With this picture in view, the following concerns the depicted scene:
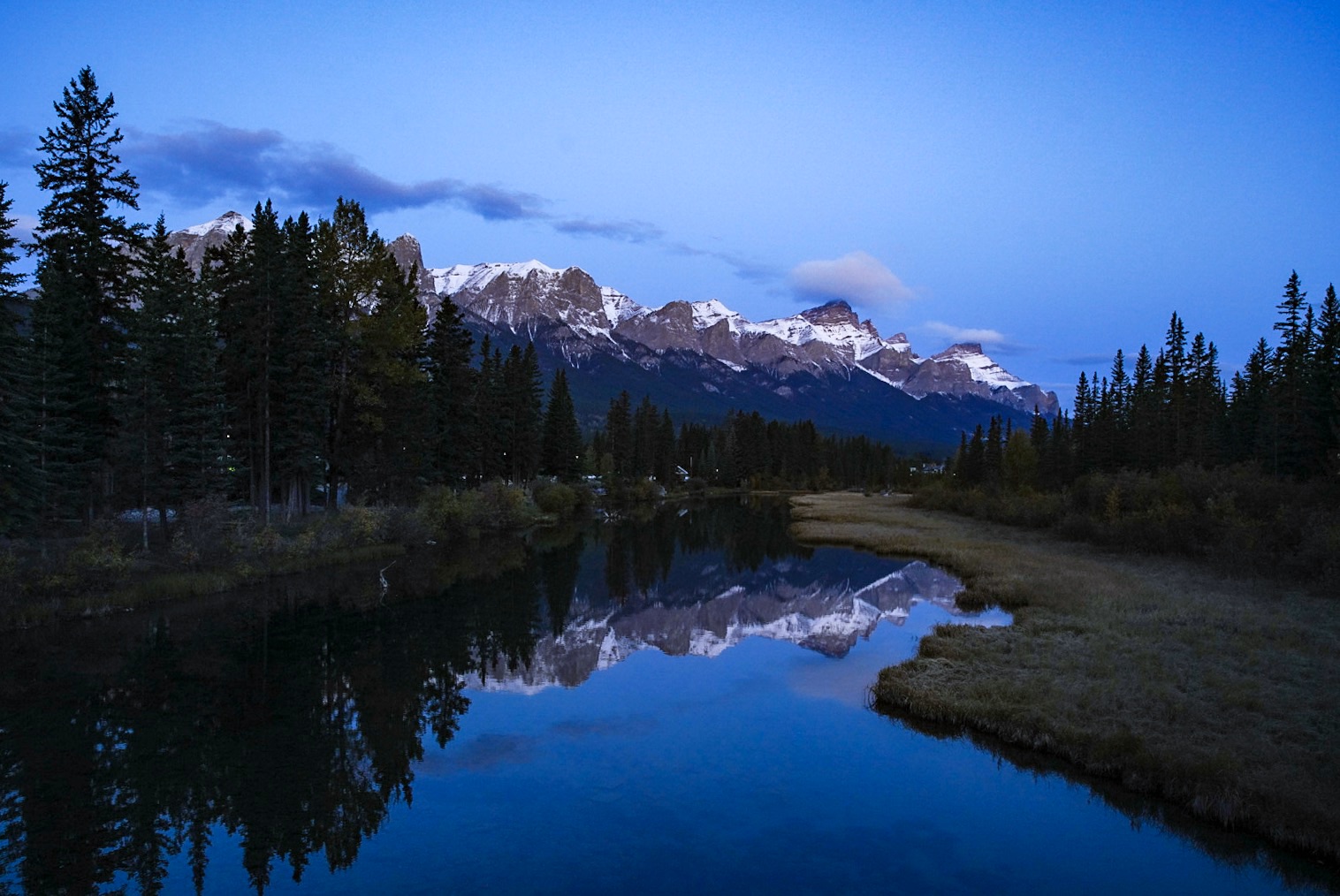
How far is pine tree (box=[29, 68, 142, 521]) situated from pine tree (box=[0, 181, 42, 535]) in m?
4.11

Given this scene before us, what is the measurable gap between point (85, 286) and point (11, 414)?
1151cm

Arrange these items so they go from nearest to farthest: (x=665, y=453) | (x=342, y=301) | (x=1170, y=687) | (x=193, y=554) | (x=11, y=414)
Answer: (x=1170, y=687)
(x=11, y=414)
(x=193, y=554)
(x=342, y=301)
(x=665, y=453)

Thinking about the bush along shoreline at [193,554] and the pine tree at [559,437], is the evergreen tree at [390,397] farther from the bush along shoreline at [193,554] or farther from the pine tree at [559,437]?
the pine tree at [559,437]

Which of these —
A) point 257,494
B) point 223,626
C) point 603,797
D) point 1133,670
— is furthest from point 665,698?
point 257,494

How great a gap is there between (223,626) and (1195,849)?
2691 centimetres

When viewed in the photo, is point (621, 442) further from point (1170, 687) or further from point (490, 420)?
point (1170, 687)

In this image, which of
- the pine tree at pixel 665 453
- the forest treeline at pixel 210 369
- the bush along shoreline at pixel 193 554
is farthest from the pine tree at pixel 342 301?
the pine tree at pixel 665 453

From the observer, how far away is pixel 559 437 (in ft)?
307

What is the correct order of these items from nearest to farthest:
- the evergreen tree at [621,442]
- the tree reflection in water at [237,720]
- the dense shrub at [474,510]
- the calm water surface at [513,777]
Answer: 1. the calm water surface at [513,777]
2. the tree reflection in water at [237,720]
3. the dense shrub at [474,510]
4. the evergreen tree at [621,442]

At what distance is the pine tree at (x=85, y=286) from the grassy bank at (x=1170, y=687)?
110 feet

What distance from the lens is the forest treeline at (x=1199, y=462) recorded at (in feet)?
123

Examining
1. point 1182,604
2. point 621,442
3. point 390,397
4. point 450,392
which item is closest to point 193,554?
point 390,397

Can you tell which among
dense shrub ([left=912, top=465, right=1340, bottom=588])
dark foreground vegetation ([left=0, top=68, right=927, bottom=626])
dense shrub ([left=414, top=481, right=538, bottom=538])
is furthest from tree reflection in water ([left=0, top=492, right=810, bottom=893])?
dense shrub ([left=912, top=465, right=1340, bottom=588])

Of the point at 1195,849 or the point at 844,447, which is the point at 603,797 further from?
the point at 844,447
